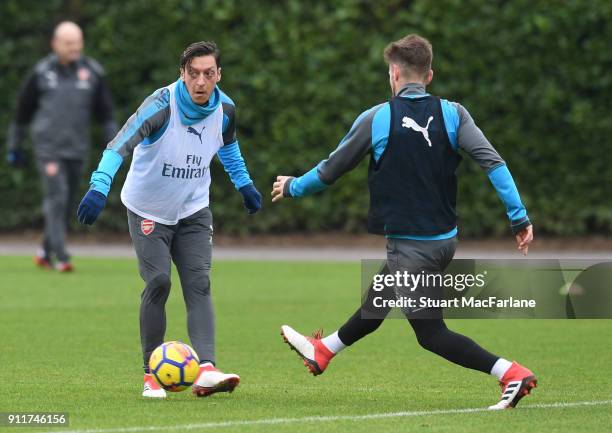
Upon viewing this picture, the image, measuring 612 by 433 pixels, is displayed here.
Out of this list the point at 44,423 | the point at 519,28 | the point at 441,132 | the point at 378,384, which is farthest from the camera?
the point at 519,28

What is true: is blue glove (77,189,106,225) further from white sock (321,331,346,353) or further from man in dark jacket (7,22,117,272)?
man in dark jacket (7,22,117,272)

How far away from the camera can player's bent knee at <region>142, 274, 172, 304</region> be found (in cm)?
771

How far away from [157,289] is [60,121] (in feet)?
26.1

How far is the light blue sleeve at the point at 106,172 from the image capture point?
730 cm

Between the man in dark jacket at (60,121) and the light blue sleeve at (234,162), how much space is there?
6.98 meters

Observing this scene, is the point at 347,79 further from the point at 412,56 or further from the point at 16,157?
the point at 412,56

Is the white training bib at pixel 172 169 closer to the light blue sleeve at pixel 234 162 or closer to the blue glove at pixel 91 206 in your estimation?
the light blue sleeve at pixel 234 162

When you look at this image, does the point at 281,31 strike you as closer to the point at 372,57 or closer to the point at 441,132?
the point at 372,57

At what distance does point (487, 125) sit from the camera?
17453mm

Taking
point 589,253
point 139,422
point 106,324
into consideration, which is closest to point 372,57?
point 589,253

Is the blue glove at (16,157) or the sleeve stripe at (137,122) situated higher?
the sleeve stripe at (137,122)

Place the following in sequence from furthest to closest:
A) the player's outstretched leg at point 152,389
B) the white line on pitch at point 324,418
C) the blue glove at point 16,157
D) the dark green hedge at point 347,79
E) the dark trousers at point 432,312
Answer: the dark green hedge at point 347,79
the blue glove at point 16,157
the player's outstretched leg at point 152,389
the dark trousers at point 432,312
the white line on pitch at point 324,418

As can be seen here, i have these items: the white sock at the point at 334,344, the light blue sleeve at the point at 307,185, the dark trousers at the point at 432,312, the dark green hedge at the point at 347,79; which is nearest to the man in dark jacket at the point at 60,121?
the dark green hedge at the point at 347,79

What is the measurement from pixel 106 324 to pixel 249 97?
24.6 ft
